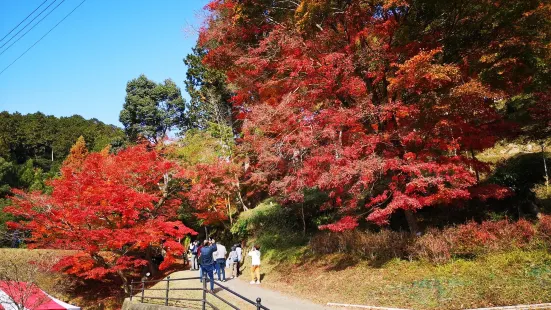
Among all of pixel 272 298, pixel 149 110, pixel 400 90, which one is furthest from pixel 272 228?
pixel 149 110

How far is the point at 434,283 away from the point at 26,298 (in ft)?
44.6

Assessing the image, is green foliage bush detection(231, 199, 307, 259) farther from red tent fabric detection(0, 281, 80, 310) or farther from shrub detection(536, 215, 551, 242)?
shrub detection(536, 215, 551, 242)

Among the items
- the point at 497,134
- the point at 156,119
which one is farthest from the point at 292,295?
the point at 156,119

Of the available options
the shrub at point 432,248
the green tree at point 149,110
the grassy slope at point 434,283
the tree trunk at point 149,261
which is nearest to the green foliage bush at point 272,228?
the grassy slope at point 434,283

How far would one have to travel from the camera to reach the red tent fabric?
1323 centimetres

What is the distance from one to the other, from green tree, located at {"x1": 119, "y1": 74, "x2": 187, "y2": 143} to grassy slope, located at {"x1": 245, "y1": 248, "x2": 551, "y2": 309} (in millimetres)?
30780

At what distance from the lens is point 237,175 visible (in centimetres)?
2048

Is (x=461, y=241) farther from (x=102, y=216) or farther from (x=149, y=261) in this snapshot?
(x=149, y=261)

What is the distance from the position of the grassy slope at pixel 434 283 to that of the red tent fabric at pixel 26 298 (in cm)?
826

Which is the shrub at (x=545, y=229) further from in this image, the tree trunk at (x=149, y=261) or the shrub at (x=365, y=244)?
the tree trunk at (x=149, y=261)

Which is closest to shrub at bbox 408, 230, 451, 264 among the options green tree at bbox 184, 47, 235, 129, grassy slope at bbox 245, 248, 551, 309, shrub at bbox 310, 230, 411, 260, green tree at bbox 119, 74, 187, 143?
grassy slope at bbox 245, 248, 551, 309

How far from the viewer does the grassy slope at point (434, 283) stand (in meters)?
7.70

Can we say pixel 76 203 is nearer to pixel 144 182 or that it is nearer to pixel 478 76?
pixel 144 182

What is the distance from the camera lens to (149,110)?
129 ft
